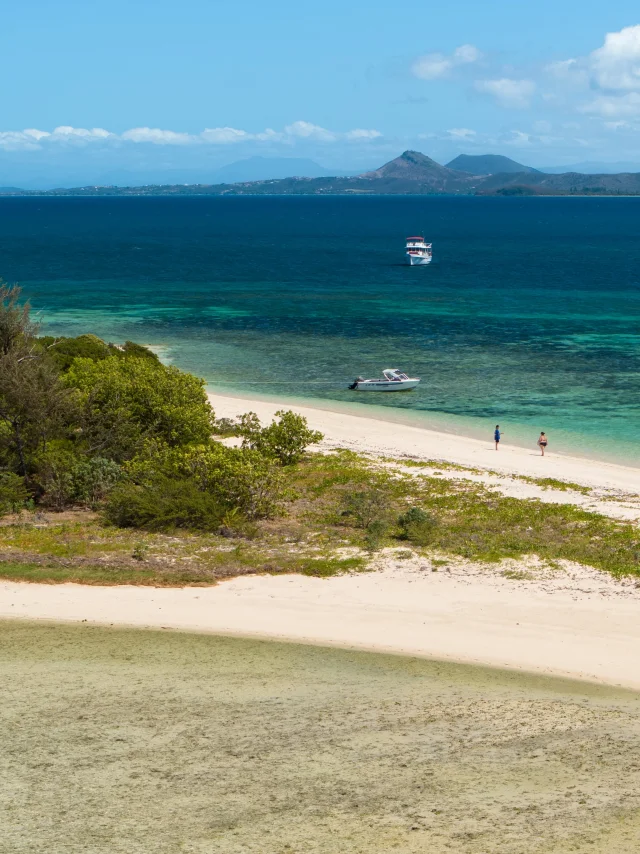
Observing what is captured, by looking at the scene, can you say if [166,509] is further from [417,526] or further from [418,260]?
[418,260]

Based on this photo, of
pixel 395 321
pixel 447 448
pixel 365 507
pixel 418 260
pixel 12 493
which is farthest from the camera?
pixel 418 260

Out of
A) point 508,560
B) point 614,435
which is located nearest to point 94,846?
point 508,560

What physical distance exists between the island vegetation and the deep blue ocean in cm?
1223

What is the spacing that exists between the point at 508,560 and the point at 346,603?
4885mm

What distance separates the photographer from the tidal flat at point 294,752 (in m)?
14.7

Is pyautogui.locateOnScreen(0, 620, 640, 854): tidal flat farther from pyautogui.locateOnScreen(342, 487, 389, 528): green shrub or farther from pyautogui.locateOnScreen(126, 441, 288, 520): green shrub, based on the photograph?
pyautogui.locateOnScreen(342, 487, 389, 528): green shrub

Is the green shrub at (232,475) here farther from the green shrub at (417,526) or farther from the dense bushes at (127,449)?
the green shrub at (417,526)

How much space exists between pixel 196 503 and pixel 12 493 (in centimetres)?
587

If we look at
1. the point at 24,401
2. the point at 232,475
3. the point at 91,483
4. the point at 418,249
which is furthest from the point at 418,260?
the point at 232,475

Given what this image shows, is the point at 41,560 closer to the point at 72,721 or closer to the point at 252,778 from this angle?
the point at 72,721

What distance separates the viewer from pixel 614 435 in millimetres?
42875

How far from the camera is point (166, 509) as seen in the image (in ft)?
90.7

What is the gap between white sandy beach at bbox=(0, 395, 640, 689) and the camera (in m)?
20.2

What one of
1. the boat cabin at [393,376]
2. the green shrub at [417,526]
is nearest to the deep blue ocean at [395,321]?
the boat cabin at [393,376]
